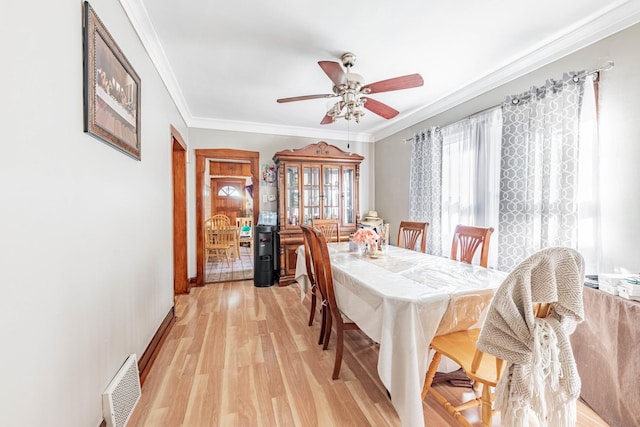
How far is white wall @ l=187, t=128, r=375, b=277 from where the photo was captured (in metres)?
3.76

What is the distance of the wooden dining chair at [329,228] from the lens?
10.3 feet

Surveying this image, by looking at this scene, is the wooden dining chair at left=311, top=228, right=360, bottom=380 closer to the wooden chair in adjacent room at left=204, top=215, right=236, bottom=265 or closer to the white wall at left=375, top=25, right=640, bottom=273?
the white wall at left=375, top=25, right=640, bottom=273

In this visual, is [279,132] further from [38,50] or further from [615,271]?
[615,271]

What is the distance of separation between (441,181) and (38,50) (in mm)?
3371

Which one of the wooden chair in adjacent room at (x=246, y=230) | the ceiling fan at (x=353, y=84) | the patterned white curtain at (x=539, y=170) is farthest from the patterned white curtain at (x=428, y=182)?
the wooden chair in adjacent room at (x=246, y=230)

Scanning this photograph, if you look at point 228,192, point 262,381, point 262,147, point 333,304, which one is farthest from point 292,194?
point 228,192

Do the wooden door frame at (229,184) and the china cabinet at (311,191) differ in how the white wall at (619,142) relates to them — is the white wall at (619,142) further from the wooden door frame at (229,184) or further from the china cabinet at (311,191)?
the wooden door frame at (229,184)

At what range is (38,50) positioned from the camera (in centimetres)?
85

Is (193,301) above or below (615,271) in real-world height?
below

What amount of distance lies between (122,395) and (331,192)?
334 cm

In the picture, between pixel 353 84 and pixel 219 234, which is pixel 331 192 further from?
pixel 219 234

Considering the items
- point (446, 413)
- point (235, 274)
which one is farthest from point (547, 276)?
point (235, 274)

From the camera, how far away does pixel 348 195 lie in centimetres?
429

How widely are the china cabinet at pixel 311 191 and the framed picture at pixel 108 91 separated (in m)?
2.30
